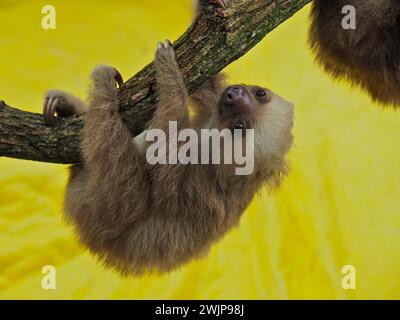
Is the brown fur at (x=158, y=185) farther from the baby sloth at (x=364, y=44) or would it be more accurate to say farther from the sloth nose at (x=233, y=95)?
the baby sloth at (x=364, y=44)

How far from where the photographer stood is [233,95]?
10.1ft

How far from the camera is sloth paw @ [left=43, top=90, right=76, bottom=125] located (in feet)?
10.2

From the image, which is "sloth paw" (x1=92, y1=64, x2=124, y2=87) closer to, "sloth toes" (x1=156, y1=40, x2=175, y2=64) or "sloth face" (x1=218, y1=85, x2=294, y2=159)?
"sloth toes" (x1=156, y1=40, x2=175, y2=64)

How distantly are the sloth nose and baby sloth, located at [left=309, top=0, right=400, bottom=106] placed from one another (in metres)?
0.68

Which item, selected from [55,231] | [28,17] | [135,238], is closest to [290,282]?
[55,231]

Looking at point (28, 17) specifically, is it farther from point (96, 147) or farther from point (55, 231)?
point (96, 147)

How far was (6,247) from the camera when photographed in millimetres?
4680

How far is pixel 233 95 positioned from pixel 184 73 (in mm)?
284

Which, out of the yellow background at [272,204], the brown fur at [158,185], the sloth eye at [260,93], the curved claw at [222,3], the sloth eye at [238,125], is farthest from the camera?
the yellow background at [272,204]

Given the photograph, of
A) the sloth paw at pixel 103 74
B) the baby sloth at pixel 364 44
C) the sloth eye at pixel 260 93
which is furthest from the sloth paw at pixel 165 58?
the baby sloth at pixel 364 44

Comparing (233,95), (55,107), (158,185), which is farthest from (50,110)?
(233,95)

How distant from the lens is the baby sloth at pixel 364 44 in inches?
130

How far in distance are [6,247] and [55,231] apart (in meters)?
0.34

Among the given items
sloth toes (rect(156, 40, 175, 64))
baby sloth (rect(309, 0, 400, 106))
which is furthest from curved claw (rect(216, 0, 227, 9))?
baby sloth (rect(309, 0, 400, 106))
